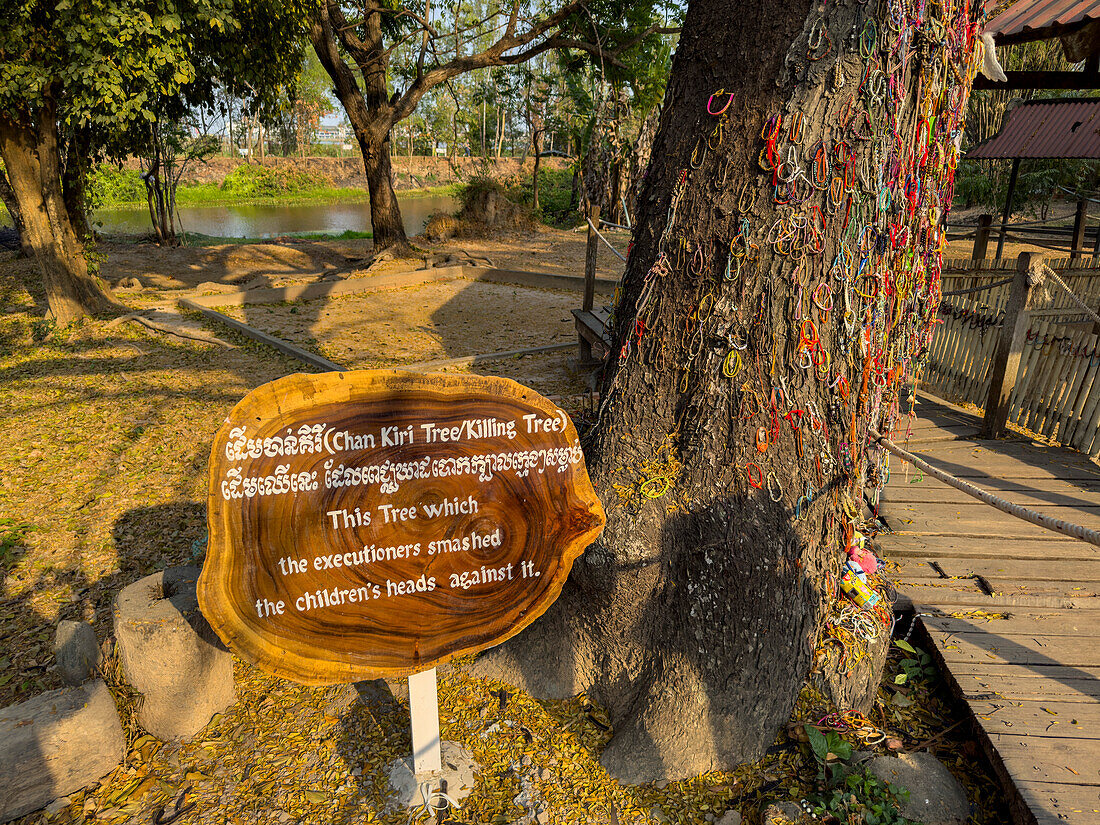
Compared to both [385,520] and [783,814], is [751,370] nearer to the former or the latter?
[385,520]

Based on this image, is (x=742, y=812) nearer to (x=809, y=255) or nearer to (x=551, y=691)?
(x=551, y=691)

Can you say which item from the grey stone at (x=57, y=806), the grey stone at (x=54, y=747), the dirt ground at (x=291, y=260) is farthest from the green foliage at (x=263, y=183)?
the grey stone at (x=57, y=806)

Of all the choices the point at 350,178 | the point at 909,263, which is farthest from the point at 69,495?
the point at 350,178

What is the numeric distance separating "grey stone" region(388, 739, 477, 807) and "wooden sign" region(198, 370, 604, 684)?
62 cm

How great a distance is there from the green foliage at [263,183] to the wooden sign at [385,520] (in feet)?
146

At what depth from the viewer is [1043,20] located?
5379 millimetres

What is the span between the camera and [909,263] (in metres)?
2.62

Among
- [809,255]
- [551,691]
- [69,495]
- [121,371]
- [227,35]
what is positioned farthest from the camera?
[227,35]

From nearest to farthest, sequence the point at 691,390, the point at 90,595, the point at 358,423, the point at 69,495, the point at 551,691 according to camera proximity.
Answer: the point at 358,423 < the point at 691,390 < the point at 551,691 < the point at 90,595 < the point at 69,495

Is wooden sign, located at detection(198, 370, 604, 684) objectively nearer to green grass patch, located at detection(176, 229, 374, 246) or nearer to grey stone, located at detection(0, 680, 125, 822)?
grey stone, located at detection(0, 680, 125, 822)

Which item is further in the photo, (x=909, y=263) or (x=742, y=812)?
(x=909, y=263)

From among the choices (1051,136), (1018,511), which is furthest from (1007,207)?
(1018,511)

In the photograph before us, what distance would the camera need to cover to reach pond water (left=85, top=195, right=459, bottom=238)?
25.6m

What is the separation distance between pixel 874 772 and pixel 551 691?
130 centimetres
